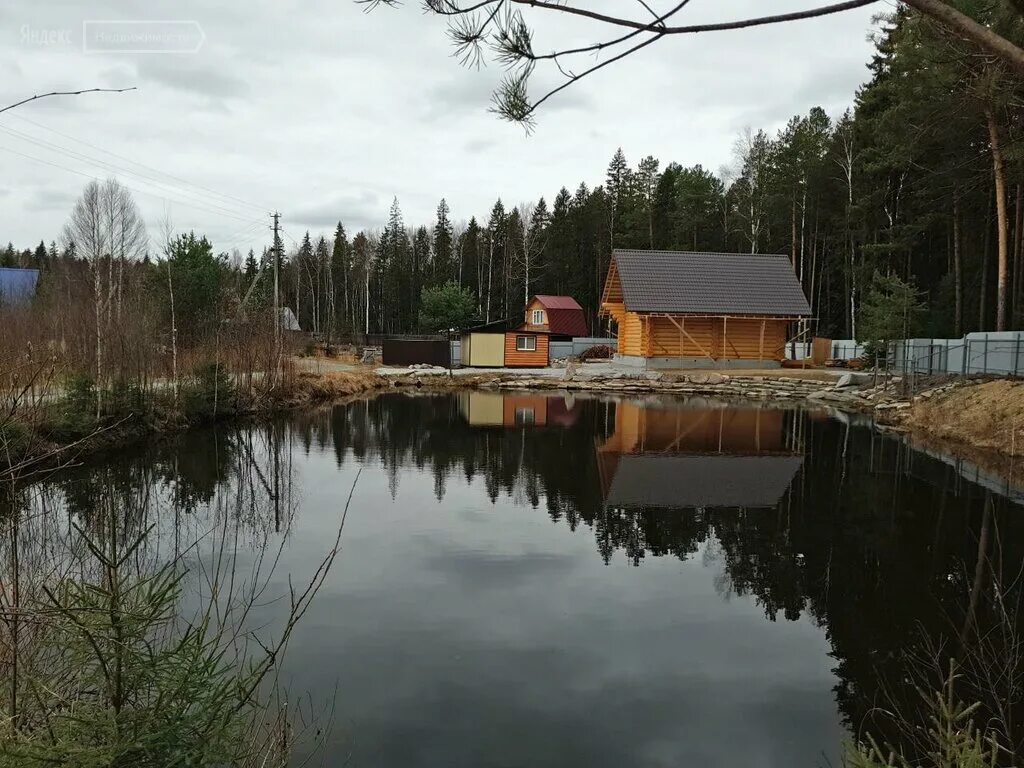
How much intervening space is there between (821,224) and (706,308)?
13473 millimetres

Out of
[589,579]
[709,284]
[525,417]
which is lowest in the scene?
[589,579]

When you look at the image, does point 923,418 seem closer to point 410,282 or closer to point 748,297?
point 748,297

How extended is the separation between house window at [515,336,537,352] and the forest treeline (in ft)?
41.5

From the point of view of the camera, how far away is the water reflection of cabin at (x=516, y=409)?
1845 centimetres

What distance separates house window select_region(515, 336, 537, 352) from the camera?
1373 inches

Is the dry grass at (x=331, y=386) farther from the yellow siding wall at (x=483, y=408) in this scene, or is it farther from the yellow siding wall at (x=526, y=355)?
the yellow siding wall at (x=526, y=355)

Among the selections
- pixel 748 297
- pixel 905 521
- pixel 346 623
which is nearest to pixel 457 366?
pixel 748 297

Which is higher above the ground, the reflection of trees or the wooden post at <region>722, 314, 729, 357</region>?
the wooden post at <region>722, 314, 729, 357</region>

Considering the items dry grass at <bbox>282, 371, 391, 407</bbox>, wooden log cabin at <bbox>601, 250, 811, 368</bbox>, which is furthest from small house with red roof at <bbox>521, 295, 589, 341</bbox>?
dry grass at <bbox>282, 371, 391, 407</bbox>

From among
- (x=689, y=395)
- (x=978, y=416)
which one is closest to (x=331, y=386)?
(x=689, y=395)

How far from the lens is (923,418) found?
57.6ft

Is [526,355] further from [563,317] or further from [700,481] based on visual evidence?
[700,481]

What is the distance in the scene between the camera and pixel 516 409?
21.2 meters

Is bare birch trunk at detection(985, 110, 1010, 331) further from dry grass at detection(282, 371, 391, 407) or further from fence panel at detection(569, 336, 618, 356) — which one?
fence panel at detection(569, 336, 618, 356)
